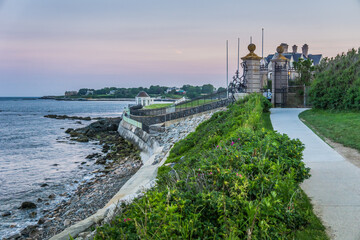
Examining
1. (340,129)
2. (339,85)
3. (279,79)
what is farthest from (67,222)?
(279,79)

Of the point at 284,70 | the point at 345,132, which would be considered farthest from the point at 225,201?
the point at 284,70

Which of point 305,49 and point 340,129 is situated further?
point 305,49

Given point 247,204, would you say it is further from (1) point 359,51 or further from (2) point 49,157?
(2) point 49,157

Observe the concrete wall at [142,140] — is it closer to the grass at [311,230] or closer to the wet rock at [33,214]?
the wet rock at [33,214]

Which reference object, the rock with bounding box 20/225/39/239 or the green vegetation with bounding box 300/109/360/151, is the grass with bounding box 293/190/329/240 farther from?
the rock with bounding box 20/225/39/239

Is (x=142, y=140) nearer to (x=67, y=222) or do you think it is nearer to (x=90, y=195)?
(x=90, y=195)

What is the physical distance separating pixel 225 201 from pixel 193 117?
21014 millimetres

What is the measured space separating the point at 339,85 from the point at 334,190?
1594 cm

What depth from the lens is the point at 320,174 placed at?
6930mm

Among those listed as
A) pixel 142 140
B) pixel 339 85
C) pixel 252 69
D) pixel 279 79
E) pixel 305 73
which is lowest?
pixel 142 140

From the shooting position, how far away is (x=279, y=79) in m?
24.6

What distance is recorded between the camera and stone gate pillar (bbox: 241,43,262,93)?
20922mm

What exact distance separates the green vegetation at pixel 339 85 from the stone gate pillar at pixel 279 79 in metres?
3.32

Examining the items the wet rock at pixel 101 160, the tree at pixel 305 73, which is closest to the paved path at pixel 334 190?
the wet rock at pixel 101 160
